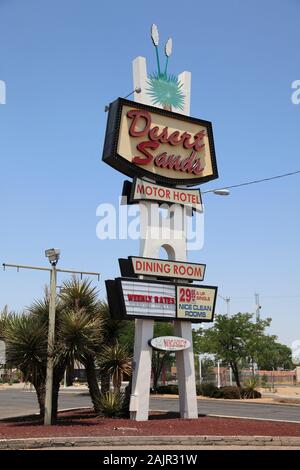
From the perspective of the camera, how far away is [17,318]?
68.7ft

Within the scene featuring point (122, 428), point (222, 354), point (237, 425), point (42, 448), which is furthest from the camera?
point (222, 354)

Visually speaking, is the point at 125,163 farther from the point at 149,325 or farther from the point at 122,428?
the point at 122,428

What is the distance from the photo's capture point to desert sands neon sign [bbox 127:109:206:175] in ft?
70.9

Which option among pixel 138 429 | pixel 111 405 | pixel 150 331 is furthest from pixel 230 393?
pixel 138 429

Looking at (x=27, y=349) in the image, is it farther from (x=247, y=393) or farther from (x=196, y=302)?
(x=247, y=393)

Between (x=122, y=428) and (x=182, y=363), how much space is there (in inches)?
215

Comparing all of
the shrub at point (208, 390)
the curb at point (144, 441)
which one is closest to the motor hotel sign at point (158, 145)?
the curb at point (144, 441)

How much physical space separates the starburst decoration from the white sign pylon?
0.41 metres

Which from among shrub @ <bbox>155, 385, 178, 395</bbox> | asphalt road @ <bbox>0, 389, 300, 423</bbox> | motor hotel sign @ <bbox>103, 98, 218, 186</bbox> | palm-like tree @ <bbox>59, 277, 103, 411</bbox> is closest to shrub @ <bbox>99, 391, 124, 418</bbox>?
palm-like tree @ <bbox>59, 277, 103, 411</bbox>

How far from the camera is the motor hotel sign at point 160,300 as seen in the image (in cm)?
2017

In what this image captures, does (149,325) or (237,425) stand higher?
(149,325)

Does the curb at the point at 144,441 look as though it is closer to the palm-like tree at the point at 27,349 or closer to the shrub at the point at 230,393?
the palm-like tree at the point at 27,349

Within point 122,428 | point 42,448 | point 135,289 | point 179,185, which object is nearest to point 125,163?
point 179,185
